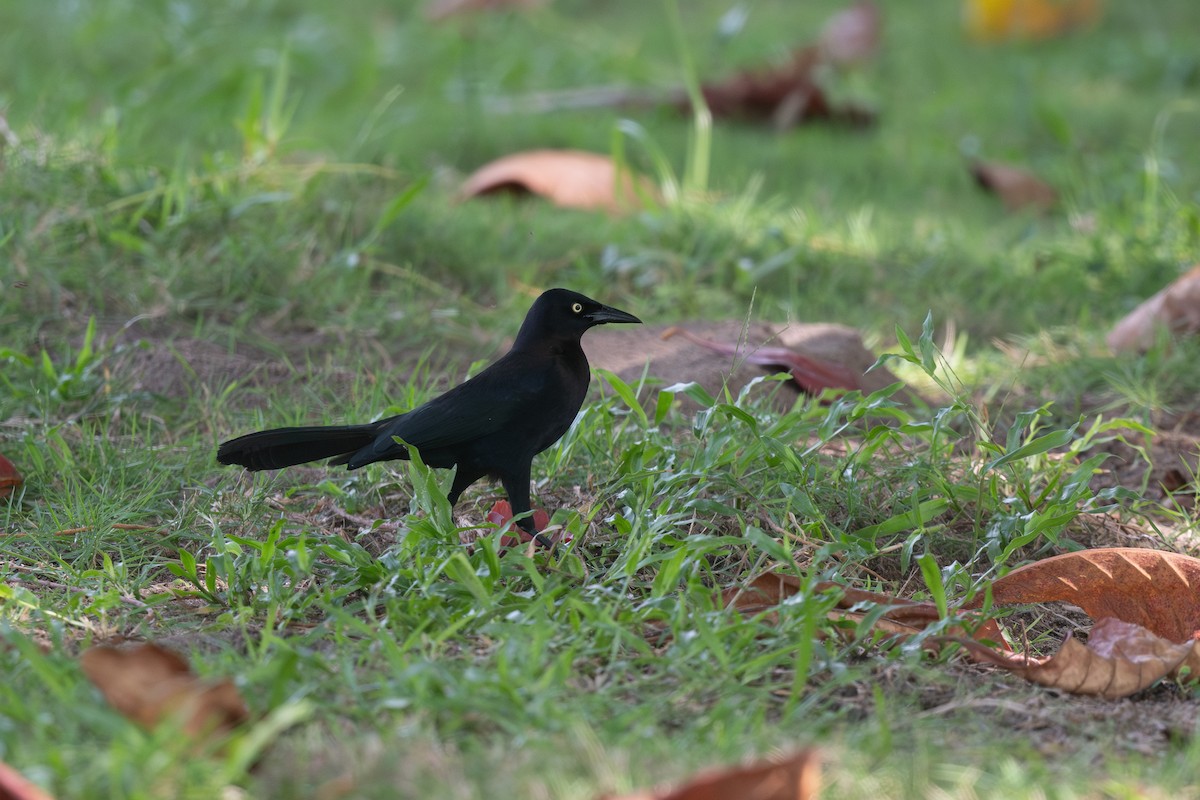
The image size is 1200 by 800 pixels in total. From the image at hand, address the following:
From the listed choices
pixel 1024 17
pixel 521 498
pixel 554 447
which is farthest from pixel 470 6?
pixel 521 498

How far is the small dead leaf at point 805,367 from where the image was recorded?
3307 millimetres

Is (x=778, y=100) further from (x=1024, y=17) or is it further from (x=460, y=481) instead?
(x=460, y=481)

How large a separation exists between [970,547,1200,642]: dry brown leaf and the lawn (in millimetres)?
102

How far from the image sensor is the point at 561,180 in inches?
201

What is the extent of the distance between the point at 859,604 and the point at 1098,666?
39cm

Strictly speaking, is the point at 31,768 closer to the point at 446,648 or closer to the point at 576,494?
the point at 446,648

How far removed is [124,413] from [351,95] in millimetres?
3114

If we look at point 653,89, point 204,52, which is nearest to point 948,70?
point 653,89

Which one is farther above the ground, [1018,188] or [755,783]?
[755,783]

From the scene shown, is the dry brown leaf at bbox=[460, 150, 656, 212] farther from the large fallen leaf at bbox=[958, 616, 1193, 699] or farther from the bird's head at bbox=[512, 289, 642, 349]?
the large fallen leaf at bbox=[958, 616, 1193, 699]

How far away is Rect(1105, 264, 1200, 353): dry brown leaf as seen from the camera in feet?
12.8

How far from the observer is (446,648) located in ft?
7.34

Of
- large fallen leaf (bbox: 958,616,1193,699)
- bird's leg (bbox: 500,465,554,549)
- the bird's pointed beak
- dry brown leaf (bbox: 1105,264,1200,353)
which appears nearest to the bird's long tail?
bird's leg (bbox: 500,465,554,549)

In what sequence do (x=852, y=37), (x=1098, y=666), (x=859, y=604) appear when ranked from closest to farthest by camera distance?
(x=1098, y=666) → (x=859, y=604) → (x=852, y=37)
